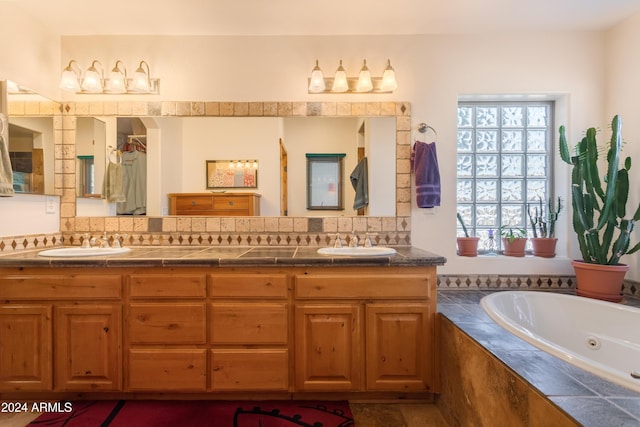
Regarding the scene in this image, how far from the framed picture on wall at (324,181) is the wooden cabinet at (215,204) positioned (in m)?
0.42

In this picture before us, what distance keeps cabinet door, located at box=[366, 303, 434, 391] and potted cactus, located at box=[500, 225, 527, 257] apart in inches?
42.1

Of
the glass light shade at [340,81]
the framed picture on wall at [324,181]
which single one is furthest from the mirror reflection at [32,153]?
the glass light shade at [340,81]

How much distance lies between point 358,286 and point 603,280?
158 centimetres

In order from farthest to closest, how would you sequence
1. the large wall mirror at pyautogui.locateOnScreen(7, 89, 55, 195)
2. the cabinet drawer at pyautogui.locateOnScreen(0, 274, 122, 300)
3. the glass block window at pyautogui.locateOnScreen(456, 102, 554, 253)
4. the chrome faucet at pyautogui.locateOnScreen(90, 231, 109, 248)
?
1. the glass block window at pyautogui.locateOnScreen(456, 102, 554, 253)
2. the chrome faucet at pyautogui.locateOnScreen(90, 231, 109, 248)
3. the large wall mirror at pyautogui.locateOnScreen(7, 89, 55, 195)
4. the cabinet drawer at pyautogui.locateOnScreen(0, 274, 122, 300)

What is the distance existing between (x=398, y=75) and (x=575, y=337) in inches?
80.6

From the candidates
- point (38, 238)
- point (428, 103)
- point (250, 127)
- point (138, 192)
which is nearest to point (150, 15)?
point (250, 127)

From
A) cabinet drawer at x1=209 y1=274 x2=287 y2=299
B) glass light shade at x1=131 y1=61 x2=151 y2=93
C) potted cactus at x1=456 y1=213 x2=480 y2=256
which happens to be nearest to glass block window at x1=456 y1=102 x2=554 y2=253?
potted cactus at x1=456 y1=213 x2=480 y2=256

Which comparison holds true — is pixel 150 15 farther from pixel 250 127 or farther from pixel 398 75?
pixel 398 75

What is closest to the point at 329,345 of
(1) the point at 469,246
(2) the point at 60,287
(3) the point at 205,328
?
(3) the point at 205,328

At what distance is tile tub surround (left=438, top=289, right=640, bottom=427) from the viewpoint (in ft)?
2.75

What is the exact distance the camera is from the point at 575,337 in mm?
1729

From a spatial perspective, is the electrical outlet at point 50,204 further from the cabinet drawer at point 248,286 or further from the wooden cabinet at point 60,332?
the cabinet drawer at point 248,286

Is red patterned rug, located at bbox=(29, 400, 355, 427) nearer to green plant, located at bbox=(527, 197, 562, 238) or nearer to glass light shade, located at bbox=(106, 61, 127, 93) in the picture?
green plant, located at bbox=(527, 197, 562, 238)

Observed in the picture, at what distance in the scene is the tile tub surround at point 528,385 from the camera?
837 millimetres
